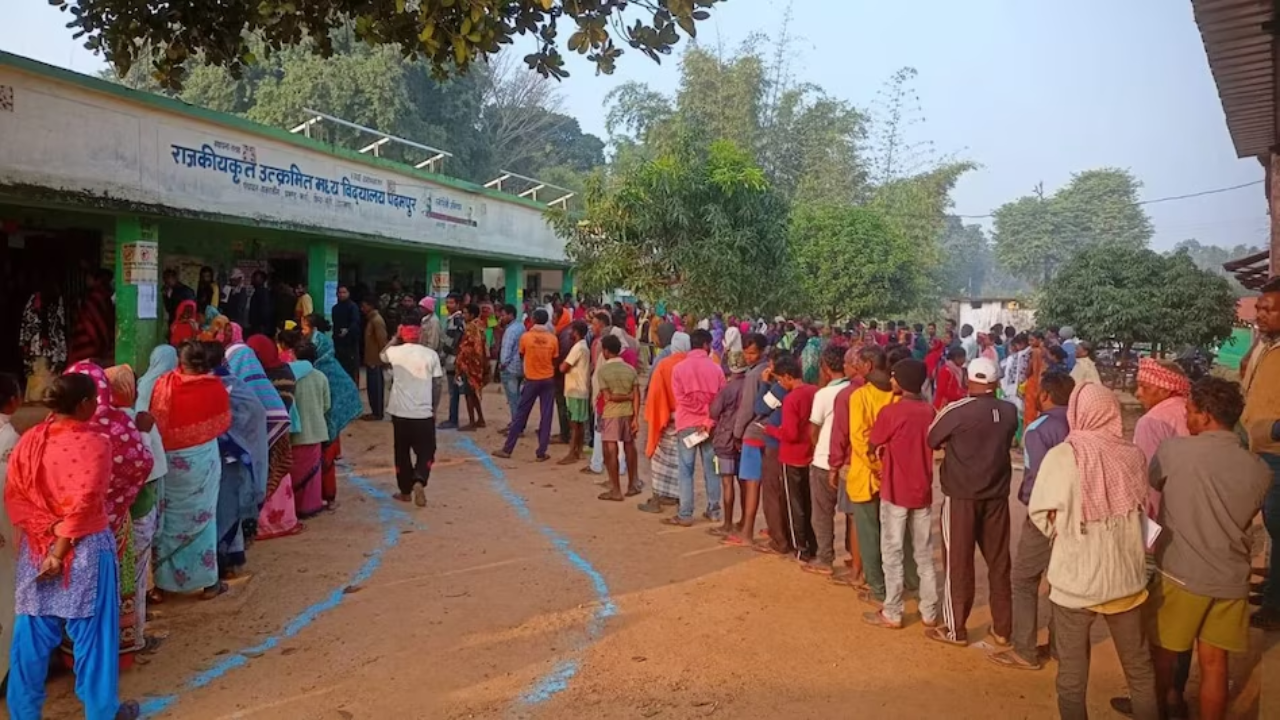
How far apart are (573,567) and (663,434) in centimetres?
203

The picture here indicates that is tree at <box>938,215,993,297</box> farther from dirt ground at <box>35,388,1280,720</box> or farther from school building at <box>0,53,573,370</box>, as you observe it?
dirt ground at <box>35,388,1280,720</box>

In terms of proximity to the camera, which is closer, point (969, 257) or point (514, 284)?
point (514, 284)

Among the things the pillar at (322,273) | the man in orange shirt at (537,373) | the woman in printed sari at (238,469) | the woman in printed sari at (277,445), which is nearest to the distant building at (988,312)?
the pillar at (322,273)

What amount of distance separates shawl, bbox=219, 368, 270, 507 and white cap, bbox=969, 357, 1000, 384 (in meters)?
4.57

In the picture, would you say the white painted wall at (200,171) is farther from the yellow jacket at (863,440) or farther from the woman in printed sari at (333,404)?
the yellow jacket at (863,440)

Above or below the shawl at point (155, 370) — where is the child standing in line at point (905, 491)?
below

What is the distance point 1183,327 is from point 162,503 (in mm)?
18813

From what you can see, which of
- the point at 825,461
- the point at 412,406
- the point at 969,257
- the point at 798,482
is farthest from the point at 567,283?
the point at 969,257

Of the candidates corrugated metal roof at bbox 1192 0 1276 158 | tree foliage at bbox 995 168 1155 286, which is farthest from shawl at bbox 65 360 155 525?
tree foliage at bbox 995 168 1155 286

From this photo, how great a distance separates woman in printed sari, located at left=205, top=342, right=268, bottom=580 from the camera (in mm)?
5988

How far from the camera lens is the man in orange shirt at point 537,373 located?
10786mm

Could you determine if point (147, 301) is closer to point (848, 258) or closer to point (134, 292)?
point (134, 292)

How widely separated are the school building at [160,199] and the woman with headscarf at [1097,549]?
10375mm

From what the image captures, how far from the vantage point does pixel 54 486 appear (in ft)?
12.7
